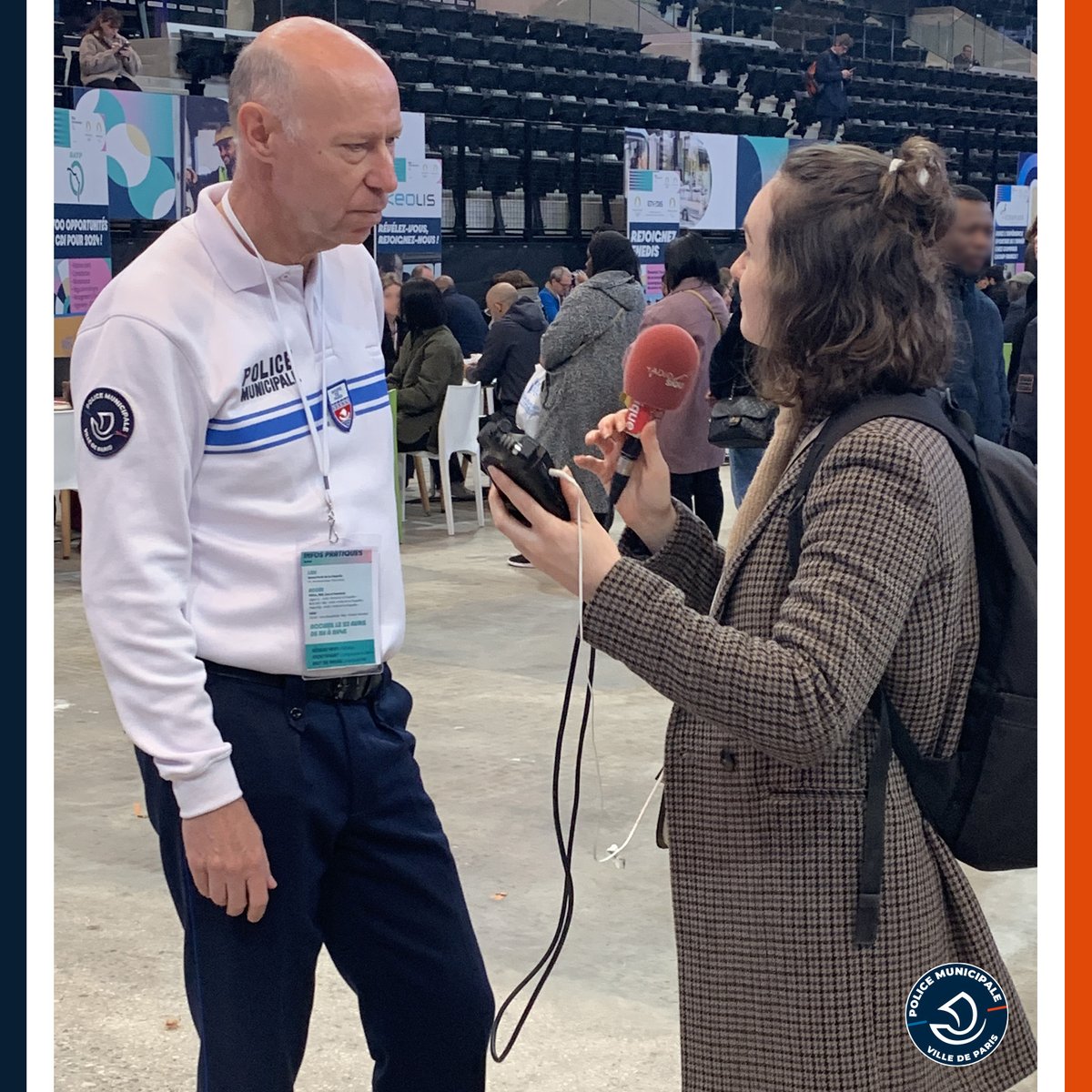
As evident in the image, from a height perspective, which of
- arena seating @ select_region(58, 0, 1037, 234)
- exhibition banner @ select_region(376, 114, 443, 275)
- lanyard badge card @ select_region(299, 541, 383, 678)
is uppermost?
arena seating @ select_region(58, 0, 1037, 234)

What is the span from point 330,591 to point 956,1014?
0.75m

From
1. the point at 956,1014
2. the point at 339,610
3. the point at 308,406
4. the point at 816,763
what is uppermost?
the point at 308,406

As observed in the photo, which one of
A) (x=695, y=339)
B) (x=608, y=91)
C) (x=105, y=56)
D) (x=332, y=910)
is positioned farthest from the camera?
(x=608, y=91)

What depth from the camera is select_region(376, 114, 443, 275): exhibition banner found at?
1197cm

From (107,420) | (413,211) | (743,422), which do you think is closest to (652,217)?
(413,211)

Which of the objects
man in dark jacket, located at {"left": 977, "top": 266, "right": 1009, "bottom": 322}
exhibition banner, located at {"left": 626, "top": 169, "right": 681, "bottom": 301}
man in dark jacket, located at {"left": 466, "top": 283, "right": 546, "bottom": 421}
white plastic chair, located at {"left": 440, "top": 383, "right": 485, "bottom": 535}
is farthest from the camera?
exhibition banner, located at {"left": 626, "top": 169, "right": 681, "bottom": 301}

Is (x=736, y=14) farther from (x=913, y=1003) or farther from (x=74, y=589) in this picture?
(x=913, y=1003)

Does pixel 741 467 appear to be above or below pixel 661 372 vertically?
below

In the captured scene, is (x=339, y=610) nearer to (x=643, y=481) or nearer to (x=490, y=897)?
(x=643, y=481)

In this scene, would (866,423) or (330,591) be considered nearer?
(866,423)

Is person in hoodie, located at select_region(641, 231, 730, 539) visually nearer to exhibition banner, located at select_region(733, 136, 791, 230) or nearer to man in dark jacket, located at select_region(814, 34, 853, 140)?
exhibition banner, located at select_region(733, 136, 791, 230)

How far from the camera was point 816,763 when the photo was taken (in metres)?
1.32

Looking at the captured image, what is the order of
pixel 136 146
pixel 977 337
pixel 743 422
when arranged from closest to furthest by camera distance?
pixel 977 337, pixel 743 422, pixel 136 146

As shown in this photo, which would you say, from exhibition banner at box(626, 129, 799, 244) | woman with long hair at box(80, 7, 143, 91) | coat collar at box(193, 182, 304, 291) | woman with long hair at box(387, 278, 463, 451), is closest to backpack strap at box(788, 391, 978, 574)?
coat collar at box(193, 182, 304, 291)
